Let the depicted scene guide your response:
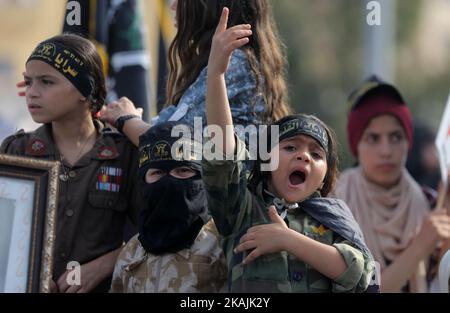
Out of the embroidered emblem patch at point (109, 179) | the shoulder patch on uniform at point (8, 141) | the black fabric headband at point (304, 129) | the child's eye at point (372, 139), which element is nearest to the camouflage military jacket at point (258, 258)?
the black fabric headband at point (304, 129)

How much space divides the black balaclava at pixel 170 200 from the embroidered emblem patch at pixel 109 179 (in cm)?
33

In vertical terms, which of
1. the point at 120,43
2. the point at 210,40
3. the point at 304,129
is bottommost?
the point at 304,129

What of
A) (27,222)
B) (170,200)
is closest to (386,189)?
(170,200)

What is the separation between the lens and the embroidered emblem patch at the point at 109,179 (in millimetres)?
4602

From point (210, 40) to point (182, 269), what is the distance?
1.02 meters

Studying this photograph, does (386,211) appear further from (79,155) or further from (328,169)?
(79,155)

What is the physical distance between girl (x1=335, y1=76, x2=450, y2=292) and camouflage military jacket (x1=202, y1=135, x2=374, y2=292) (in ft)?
5.53

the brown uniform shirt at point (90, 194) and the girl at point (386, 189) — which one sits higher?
the girl at point (386, 189)

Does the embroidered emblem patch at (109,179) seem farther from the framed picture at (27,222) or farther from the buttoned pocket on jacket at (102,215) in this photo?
the framed picture at (27,222)

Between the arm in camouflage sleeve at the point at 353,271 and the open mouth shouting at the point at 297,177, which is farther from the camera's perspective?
the open mouth shouting at the point at 297,177

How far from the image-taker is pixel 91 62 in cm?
464

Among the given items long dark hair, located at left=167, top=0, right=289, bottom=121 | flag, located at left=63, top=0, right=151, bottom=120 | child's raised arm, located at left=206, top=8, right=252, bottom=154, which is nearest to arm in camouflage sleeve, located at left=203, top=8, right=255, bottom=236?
child's raised arm, located at left=206, top=8, right=252, bottom=154

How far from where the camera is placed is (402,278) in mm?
5688

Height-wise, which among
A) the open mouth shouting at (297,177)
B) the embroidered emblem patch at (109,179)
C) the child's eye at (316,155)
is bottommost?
the open mouth shouting at (297,177)
